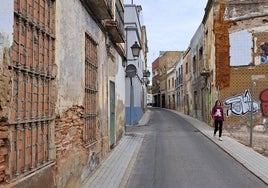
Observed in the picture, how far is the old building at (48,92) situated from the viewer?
436cm

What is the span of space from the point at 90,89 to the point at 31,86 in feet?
14.7

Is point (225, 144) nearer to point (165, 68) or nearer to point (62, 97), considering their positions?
point (62, 97)

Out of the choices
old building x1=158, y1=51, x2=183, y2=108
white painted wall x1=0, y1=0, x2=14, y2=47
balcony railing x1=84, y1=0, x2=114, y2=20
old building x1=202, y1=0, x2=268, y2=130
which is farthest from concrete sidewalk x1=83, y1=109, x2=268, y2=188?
old building x1=158, y1=51, x2=183, y2=108

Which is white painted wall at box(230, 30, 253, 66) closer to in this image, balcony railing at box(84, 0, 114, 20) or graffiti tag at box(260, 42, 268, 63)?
graffiti tag at box(260, 42, 268, 63)

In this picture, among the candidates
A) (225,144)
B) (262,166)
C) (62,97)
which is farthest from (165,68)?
(62,97)

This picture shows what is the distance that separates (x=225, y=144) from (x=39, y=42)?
35.9 feet

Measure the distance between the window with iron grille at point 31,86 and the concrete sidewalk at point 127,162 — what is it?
289cm

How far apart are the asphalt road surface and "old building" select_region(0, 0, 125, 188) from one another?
1425 mm

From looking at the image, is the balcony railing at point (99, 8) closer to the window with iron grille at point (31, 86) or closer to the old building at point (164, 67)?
the window with iron grille at point (31, 86)

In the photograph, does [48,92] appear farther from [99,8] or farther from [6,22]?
[99,8]

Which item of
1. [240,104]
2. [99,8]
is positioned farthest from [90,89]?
[240,104]

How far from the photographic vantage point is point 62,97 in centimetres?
659

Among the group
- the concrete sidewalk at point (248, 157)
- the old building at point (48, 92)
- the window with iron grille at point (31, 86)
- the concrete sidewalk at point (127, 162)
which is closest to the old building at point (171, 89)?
the concrete sidewalk at point (127, 162)

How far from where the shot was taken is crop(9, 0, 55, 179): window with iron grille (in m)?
4.64
